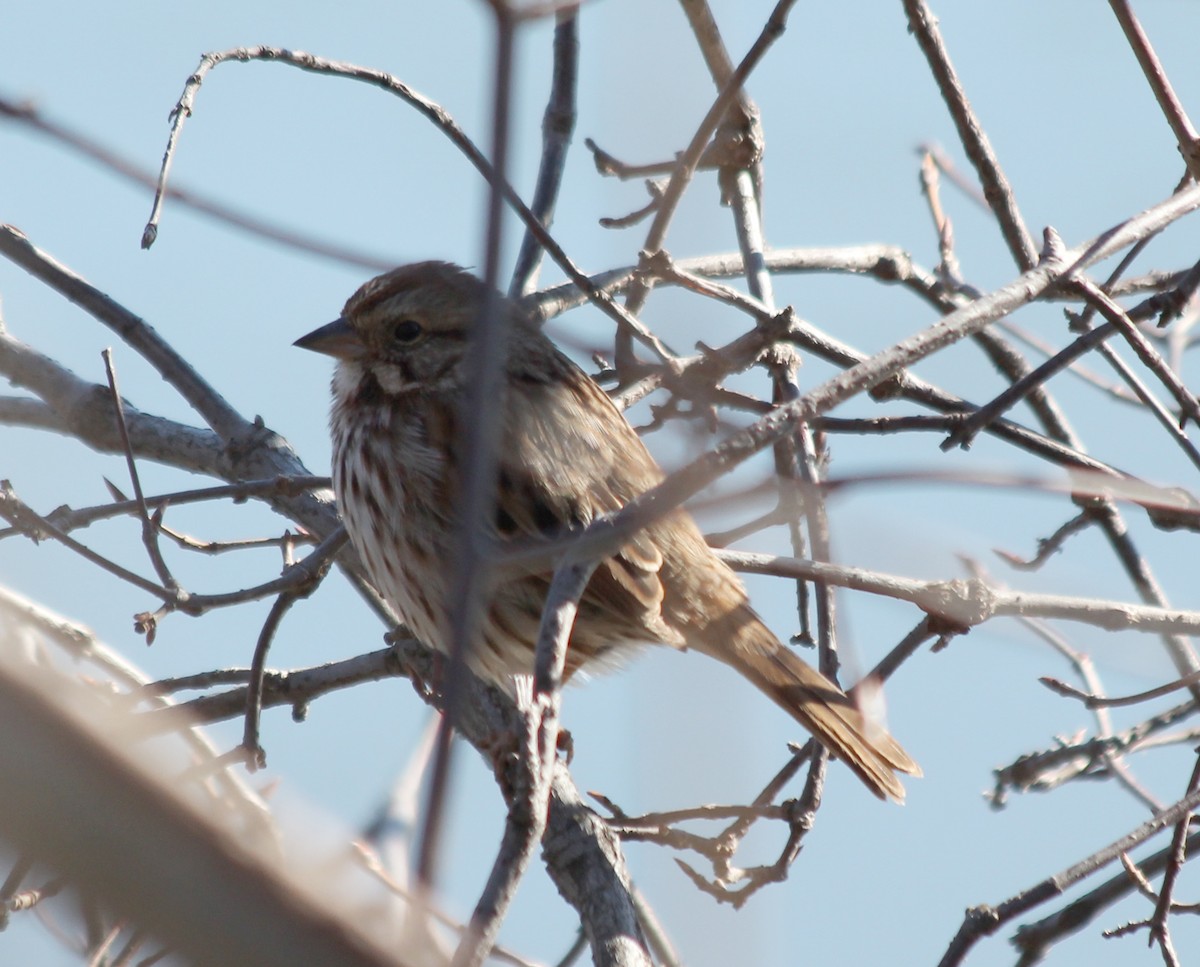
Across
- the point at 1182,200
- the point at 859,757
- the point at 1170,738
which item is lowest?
the point at 859,757

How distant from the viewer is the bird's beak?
4004 millimetres

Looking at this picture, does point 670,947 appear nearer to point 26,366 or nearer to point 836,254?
point 836,254

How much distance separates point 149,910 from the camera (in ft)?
2.36

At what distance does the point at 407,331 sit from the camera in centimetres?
402

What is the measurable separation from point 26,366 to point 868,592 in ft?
8.33

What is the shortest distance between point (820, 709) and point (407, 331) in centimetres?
154

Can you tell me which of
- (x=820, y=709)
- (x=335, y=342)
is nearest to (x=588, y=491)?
(x=820, y=709)

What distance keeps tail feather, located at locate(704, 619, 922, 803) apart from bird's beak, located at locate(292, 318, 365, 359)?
1328mm

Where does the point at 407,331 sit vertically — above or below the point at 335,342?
above

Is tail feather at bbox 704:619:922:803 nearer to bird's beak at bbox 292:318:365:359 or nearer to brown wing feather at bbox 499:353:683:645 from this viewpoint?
brown wing feather at bbox 499:353:683:645

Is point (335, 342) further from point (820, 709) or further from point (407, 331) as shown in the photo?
point (820, 709)

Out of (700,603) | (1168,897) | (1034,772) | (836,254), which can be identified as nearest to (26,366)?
(700,603)

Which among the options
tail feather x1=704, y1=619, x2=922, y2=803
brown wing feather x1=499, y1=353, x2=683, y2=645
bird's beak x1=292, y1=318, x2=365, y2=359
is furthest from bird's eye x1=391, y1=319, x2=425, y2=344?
tail feather x1=704, y1=619, x2=922, y2=803

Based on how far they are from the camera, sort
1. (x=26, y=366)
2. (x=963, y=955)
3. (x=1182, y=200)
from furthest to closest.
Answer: (x=26, y=366) < (x=1182, y=200) < (x=963, y=955)
